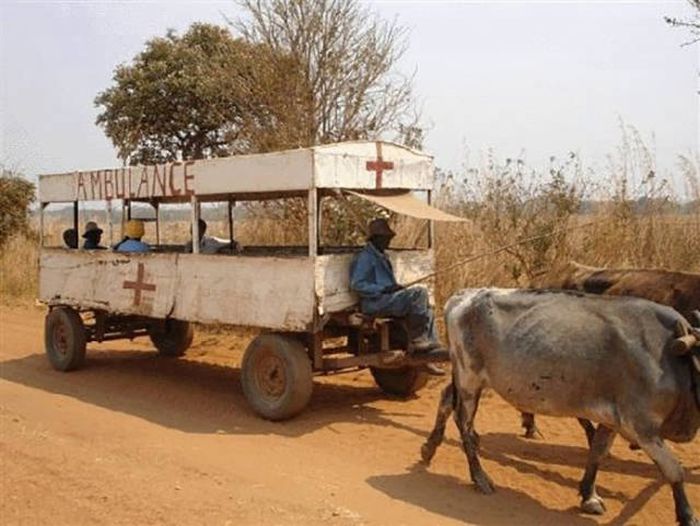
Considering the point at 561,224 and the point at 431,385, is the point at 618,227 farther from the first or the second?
the point at 431,385

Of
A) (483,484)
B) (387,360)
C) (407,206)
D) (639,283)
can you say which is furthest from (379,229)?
(483,484)

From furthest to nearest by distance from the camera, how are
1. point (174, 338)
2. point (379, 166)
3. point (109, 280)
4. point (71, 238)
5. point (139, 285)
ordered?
point (174, 338) → point (71, 238) → point (109, 280) → point (139, 285) → point (379, 166)

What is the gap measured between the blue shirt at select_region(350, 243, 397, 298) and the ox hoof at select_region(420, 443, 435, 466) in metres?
1.85

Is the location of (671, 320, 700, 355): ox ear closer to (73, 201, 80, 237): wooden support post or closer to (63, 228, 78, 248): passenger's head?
(73, 201, 80, 237): wooden support post

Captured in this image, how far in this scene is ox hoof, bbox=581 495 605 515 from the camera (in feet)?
19.9

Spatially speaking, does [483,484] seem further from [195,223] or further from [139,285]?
[139,285]

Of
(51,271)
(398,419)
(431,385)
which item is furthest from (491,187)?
(51,271)

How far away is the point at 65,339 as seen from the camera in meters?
11.7

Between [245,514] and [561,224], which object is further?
[561,224]

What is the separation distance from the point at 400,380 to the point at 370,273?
5.57 ft

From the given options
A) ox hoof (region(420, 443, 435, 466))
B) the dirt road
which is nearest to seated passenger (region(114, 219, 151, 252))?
the dirt road

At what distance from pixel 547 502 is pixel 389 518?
133 centimetres

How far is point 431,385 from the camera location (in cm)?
1041

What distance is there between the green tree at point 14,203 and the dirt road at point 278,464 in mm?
14349
